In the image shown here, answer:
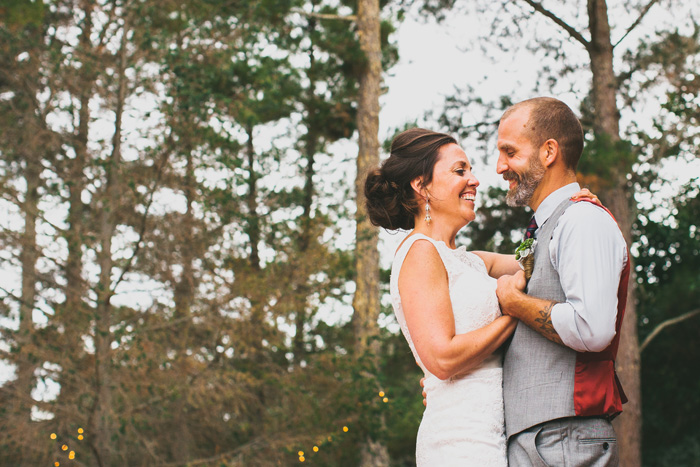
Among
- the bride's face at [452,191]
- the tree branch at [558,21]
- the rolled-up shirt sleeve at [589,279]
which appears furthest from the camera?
the tree branch at [558,21]

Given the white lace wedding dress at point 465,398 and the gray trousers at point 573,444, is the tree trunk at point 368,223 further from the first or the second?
the gray trousers at point 573,444

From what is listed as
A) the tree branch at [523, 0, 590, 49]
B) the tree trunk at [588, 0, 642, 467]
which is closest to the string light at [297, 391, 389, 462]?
the tree trunk at [588, 0, 642, 467]

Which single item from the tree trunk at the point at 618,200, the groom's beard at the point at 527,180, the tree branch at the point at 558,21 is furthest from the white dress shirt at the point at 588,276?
the tree branch at the point at 558,21

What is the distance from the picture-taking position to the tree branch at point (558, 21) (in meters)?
9.16

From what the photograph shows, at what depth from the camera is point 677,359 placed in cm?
1308

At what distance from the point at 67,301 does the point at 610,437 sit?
7.33 m

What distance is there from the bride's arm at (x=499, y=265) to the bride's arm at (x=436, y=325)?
64cm

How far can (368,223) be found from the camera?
11.1 metres

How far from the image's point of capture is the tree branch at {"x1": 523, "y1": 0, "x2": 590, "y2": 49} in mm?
9156

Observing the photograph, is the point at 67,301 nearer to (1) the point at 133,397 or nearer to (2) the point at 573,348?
(1) the point at 133,397

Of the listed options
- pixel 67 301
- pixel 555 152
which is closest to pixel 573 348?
pixel 555 152

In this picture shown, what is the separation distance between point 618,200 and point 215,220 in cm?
529

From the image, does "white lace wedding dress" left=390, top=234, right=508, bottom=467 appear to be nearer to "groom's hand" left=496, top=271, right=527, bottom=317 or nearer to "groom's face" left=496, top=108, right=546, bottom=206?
"groom's hand" left=496, top=271, right=527, bottom=317

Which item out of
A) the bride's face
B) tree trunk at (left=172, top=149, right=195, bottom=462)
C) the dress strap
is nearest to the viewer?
the dress strap
